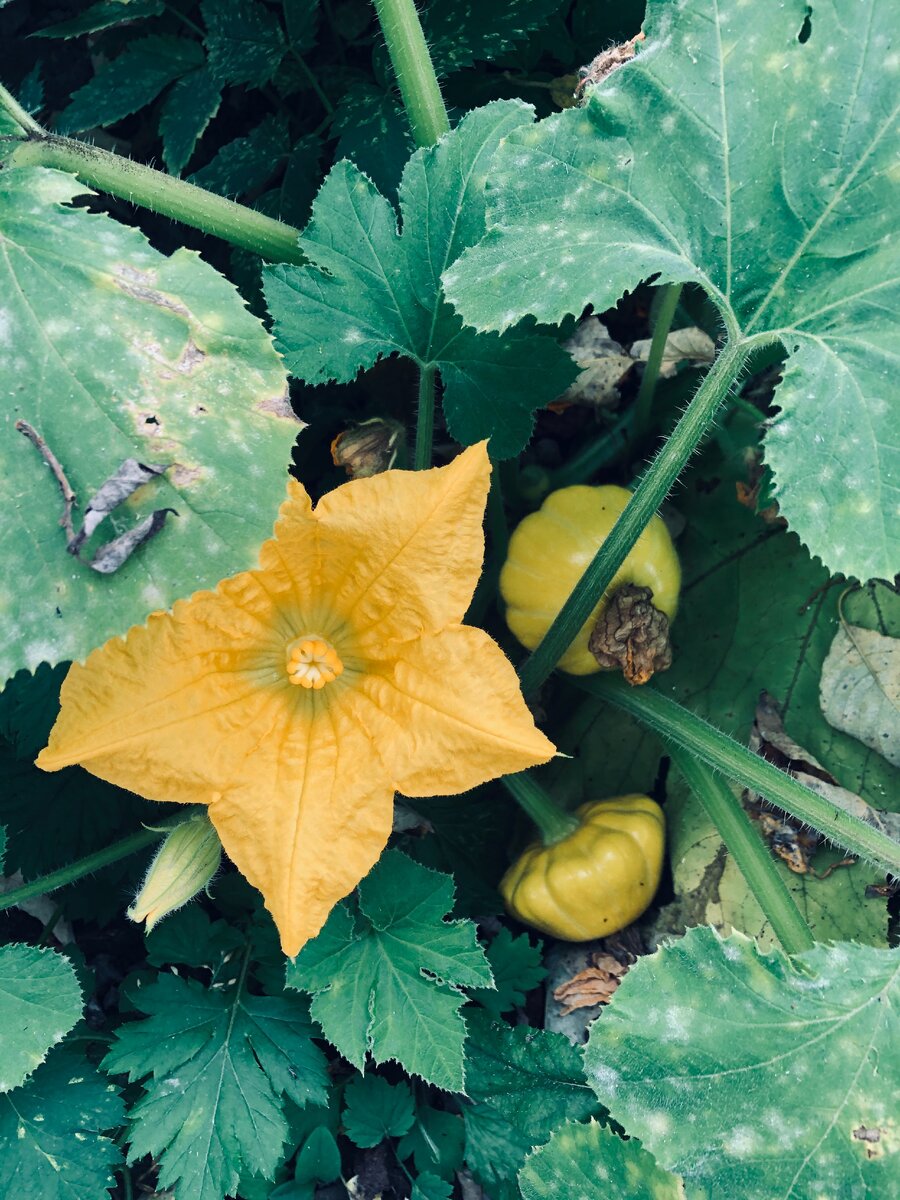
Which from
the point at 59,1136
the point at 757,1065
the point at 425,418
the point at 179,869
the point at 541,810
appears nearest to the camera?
the point at 757,1065

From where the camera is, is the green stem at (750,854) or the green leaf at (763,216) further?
the green stem at (750,854)

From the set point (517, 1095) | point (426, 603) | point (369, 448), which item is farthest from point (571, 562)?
point (517, 1095)

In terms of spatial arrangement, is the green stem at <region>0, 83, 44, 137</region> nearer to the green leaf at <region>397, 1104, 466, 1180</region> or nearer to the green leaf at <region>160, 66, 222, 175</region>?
the green leaf at <region>160, 66, 222, 175</region>

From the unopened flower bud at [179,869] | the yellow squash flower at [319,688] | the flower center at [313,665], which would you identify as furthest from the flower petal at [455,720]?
the unopened flower bud at [179,869]

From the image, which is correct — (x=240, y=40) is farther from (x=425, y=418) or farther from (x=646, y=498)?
(x=646, y=498)

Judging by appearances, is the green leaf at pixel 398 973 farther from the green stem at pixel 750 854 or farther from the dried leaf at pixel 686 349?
the dried leaf at pixel 686 349
